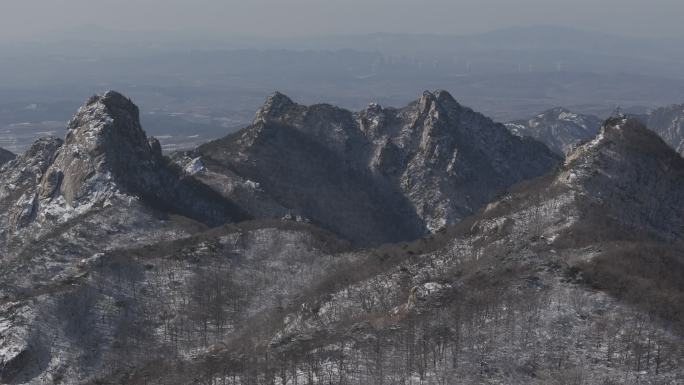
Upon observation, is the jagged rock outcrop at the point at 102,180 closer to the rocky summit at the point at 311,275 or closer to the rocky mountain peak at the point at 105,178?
the rocky mountain peak at the point at 105,178

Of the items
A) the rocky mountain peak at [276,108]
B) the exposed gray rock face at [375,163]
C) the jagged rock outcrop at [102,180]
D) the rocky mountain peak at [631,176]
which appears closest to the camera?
the rocky mountain peak at [631,176]

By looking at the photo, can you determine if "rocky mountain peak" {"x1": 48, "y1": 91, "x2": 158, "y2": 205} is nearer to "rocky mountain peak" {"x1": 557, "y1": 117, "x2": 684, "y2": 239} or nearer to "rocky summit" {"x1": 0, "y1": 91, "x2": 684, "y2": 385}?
"rocky summit" {"x1": 0, "y1": 91, "x2": 684, "y2": 385}

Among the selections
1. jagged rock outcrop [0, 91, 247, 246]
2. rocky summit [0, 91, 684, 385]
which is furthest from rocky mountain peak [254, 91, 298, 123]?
jagged rock outcrop [0, 91, 247, 246]

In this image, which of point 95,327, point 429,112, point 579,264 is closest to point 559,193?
point 579,264

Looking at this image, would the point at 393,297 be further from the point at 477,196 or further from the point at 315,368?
the point at 477,196

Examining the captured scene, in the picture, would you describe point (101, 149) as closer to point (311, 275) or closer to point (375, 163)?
point (311, 275)

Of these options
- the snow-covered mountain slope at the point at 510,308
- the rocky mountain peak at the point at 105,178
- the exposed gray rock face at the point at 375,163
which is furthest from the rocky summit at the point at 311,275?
the exposed gray rock face at the point at 375,163

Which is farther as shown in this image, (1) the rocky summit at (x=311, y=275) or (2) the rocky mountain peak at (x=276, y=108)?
(2) the rocky mountain peak at (x=276, y=108)
